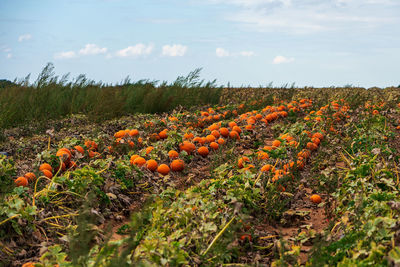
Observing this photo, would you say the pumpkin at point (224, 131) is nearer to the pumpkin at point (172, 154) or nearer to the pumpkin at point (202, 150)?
the pumpkin at point (202, 150)

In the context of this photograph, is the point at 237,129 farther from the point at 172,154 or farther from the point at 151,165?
the point at 151,165

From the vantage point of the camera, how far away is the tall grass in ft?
30.2

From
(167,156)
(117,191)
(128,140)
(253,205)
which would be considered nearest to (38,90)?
(128,140)

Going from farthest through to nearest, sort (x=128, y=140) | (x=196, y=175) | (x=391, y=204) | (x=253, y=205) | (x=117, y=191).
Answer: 1. (x=128, y=140)
2. (x=196, y=175)
3. (x=117, y=191)
4. (x=253, y=205)
5. (x=391, y=204)

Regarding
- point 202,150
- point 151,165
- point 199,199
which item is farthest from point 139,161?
point 199,199

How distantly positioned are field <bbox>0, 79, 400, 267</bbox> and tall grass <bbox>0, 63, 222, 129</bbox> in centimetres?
60

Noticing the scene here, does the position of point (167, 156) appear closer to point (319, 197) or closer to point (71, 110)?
point (319, 197)

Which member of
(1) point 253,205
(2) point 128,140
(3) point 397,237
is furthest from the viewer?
(2) point 128,140

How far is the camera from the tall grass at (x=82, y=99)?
922 cm

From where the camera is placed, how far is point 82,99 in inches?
411

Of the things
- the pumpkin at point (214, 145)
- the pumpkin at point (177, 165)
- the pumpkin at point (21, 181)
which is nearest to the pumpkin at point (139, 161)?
the pumpkin at point (177, 165)

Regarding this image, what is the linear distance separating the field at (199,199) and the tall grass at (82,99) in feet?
1.98

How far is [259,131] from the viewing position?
800 centimetres

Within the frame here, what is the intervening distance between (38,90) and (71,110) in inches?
39.0
